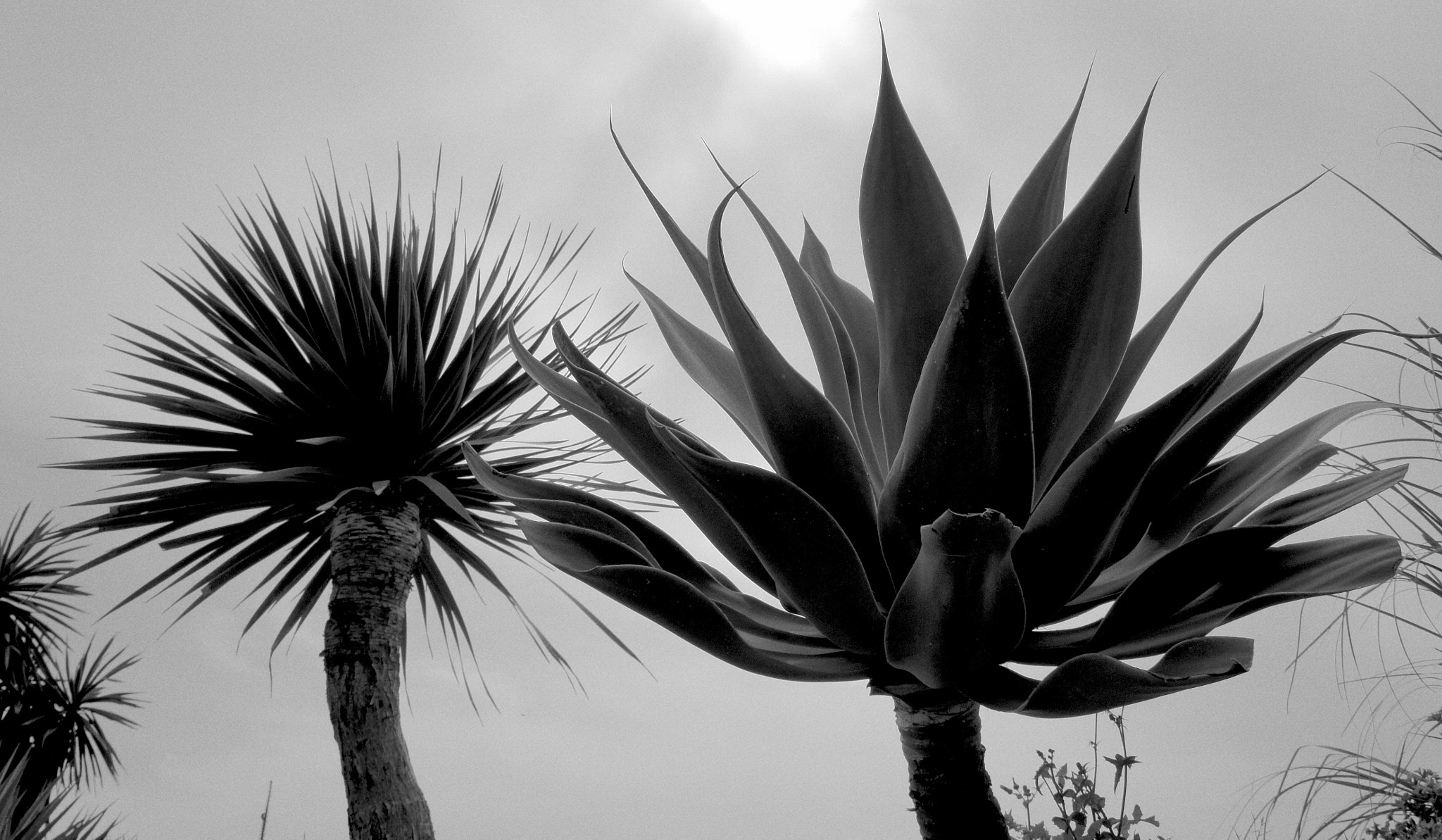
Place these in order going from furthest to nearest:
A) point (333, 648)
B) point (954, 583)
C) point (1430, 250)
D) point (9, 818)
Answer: point (9, 818)
point (333, 648)
point (1430, 250)
point (954, 583)

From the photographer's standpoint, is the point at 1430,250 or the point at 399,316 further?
the point at 399,316

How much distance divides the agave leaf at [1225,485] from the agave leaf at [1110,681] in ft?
0.58

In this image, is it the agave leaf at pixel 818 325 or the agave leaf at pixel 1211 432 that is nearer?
the agave leaf at pixel 1211 432

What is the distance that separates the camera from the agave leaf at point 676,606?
23.2 inches

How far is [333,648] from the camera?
10.00 ft

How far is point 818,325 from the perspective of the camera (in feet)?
2.99

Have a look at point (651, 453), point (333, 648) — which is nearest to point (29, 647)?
point (333, 648)

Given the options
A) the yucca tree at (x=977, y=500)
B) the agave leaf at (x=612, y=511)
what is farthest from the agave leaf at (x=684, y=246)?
the agave leaf at (x=612, y=511)

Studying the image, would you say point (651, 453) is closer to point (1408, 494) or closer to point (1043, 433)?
point (1043, 433)

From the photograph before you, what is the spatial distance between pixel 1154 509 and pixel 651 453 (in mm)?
399

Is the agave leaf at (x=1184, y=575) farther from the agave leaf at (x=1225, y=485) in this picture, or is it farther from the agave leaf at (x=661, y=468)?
the agave leaf at (x=661, y=468)

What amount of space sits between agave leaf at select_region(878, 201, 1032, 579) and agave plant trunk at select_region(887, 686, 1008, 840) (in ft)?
0.39

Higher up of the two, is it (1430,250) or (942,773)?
(1430,250)

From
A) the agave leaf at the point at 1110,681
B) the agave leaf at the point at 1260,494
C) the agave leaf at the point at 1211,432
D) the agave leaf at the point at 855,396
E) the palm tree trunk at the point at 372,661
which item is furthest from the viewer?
the palm tree trunk at the point at 372,661
